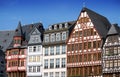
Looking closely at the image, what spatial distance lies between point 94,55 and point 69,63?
5.62 m

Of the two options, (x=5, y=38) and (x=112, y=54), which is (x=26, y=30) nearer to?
(x=5, y=38)

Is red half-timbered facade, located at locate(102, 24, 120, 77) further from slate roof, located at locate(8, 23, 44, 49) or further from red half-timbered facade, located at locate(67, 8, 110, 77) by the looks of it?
slate roof, located at locate(8, 23, 44, 49)

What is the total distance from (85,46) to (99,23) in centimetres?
564

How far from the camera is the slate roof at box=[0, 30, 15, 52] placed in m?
77.5

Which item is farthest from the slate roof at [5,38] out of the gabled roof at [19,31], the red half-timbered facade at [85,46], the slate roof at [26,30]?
the red half-timbered facade at [85,46]

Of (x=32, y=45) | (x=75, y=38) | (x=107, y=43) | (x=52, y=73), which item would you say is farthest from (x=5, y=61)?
(x=107, y=43)

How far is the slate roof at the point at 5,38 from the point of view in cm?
7751

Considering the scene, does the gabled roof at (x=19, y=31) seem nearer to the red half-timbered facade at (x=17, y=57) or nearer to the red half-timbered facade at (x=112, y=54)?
the red half-timbered facade at (x=17, y=57)

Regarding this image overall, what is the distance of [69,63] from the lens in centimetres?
6331

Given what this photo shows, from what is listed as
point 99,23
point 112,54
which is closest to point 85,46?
point 99,23

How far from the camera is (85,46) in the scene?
2432 inches

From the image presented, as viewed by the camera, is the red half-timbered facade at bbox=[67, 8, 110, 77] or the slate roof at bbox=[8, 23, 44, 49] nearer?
the red half-timbered facade at bbox=[67, 8, 110, 77]

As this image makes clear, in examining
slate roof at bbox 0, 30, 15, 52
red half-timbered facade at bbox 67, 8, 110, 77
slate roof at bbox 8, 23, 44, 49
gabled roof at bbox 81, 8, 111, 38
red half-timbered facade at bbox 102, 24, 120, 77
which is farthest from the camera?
slate roof at bbox 0, 30, 15, 52

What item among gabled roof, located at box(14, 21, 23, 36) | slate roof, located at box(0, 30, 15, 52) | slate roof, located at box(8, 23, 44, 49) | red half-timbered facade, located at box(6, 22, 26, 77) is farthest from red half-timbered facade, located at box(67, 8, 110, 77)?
slate roof, located at box(0, 30, 15, 52)
